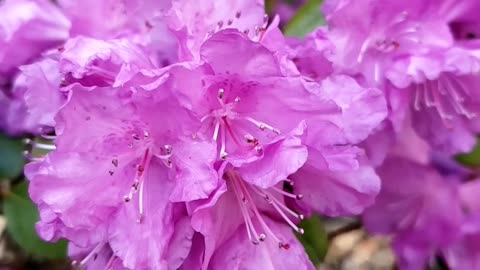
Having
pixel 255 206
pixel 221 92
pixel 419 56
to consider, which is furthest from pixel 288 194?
pixel 419 56

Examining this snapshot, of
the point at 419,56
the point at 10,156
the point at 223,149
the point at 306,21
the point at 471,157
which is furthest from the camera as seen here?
the point at 471,157

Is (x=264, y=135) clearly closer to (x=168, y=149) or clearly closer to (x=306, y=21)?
(x=168, y=149)

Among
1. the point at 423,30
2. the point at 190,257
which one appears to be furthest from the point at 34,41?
the point at 423,30

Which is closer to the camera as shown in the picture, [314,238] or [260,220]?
[260,220]

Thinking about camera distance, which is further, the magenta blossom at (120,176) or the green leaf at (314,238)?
the green leaf at (314,238)

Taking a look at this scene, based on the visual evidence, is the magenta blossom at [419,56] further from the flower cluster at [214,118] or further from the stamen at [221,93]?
the stamen at [221,93]

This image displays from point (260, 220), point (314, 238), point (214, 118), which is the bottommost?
point (314, 238)

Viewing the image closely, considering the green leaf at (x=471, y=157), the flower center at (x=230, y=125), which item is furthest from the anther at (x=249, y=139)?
the green leaf at (x=471, y=157)
